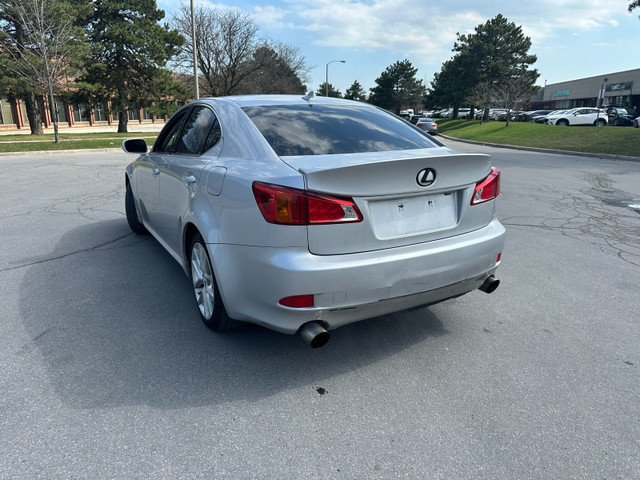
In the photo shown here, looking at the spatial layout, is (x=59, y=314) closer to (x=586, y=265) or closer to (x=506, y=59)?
(x=586, y=265)

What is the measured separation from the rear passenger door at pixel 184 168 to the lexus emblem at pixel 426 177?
1.43 meters

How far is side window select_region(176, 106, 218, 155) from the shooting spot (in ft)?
11.2

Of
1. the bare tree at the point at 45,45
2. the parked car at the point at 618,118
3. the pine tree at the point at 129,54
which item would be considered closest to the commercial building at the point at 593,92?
the parked car at the point at 618,118

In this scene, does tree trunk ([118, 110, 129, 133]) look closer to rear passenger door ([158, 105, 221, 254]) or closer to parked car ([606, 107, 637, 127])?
rear passenger door ([158, 105, 221, 254])

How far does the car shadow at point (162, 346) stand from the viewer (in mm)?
2549

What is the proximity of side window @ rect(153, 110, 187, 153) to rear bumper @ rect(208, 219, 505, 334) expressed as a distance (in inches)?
71.8

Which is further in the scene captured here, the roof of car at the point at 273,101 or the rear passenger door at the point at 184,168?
the roof of car at the point at 273,101

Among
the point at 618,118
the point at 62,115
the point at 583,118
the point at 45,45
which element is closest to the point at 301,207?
the point at 45,45

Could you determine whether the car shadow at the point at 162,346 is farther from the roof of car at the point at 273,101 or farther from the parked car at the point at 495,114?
the parked car at the point at 495,114

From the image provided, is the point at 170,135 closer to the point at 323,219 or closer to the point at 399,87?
the point at 323,219

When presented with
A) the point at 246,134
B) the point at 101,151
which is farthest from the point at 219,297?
the point at 101,151

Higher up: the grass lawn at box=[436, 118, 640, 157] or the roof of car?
the roof of car

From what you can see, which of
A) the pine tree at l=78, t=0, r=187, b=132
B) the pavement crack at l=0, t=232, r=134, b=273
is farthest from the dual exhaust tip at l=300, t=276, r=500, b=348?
the pine tree at l=78, t=0, r=187, b=132

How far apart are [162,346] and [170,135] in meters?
2.15
